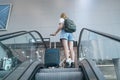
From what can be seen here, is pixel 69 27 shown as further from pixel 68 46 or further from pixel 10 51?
pixel 10 51

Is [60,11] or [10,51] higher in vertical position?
[60,11]

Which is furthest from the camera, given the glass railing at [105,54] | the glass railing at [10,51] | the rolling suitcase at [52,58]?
the rolling suitcase at [52,58]

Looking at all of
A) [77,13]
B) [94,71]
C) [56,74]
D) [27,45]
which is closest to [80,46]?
[27,45]

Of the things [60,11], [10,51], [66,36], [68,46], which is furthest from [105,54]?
[60,11]

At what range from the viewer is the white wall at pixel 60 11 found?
38.6ft

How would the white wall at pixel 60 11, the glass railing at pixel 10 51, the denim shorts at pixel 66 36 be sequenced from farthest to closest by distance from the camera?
the white wall at pixel 60 11 < the denim shorts at pixel 66 36 < the glass railing at pixel 10 51

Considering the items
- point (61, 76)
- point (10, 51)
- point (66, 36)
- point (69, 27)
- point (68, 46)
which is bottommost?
point (61, 76)

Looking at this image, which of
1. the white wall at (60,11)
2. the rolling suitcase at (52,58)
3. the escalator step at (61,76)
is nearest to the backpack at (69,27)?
the rolling suitcase at (52,58)

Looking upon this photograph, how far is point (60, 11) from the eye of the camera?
1207 centimetres

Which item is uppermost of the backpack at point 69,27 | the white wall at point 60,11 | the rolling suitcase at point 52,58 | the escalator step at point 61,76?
the white wall at point 60,11

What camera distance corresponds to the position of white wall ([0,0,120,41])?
11758mm

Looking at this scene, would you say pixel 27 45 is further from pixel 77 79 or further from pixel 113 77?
pixel 113 77

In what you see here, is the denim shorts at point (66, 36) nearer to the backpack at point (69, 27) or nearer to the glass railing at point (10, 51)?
the backpack at point (69, 27)

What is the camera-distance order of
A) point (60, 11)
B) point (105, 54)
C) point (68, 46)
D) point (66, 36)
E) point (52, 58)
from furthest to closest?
point (60, 11), point (52, 58), point (68, 46), point (66, 36), point (105, 54)
